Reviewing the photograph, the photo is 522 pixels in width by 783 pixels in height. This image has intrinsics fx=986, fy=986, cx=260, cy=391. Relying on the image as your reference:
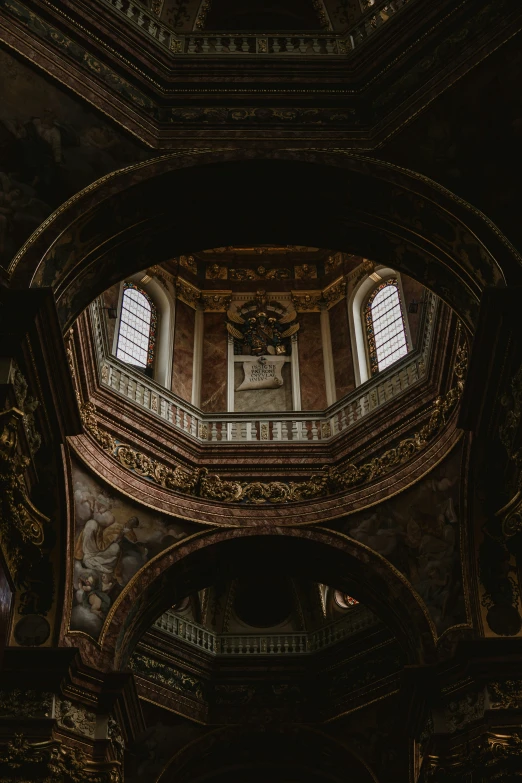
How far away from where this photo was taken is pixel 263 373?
21.9 m

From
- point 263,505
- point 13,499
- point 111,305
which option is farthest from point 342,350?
point 13,499

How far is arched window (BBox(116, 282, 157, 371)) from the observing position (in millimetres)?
20750

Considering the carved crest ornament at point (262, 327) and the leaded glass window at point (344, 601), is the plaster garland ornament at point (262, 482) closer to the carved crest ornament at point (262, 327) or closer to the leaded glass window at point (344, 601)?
the carved crest ornament at point (262, 327)

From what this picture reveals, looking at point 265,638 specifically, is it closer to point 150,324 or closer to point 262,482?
point 262,482

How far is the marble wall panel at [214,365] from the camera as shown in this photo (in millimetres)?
21297

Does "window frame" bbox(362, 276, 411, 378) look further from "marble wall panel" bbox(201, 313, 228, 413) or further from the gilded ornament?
the gilded ornament

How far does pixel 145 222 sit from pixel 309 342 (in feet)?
29.9

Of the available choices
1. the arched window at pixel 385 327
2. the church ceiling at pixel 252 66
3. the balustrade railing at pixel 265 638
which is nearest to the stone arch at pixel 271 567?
the balustrade railing at pixel 265 638

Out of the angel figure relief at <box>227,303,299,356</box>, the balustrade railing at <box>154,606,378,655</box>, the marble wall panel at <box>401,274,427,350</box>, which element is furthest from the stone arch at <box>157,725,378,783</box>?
the marble wall panel at <box>401,274,427,350</box>

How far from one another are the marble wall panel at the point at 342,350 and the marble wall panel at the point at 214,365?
2.45 m

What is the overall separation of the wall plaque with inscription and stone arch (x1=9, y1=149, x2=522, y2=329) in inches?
289

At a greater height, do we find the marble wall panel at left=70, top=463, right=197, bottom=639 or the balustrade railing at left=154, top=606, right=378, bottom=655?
the balustrade railing at left=154, top=606, right=378, bottom=655

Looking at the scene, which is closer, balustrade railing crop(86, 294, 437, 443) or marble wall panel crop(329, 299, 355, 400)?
balustrade railing crop(86, 294, 437, 443)

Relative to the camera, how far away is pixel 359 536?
1786cm
